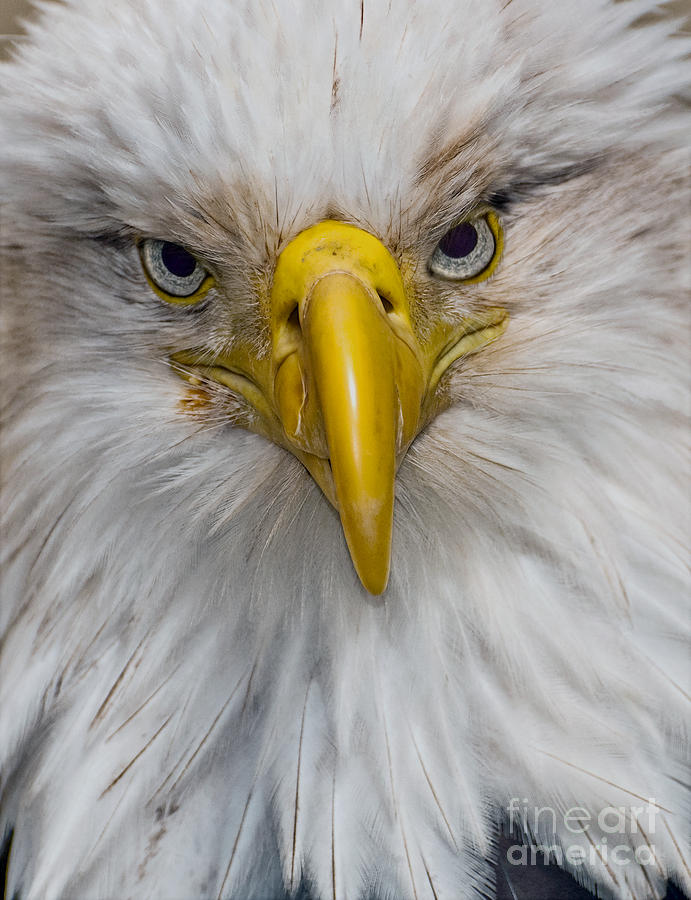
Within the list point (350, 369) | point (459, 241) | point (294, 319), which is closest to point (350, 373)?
point (350, 369)

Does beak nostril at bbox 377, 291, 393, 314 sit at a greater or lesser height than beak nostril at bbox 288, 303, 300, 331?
greater

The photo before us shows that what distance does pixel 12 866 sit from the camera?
86cm

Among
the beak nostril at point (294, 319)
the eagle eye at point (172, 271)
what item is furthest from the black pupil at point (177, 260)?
the beak nostril at point (294, 319)

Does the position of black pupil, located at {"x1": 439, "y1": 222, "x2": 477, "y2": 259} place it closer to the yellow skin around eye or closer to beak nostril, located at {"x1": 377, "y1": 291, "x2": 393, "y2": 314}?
beak nostril, located at {"x1": 377, "y1": 291, "x2": 393, "y2": 314}

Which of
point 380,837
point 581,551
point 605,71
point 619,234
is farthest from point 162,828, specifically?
point 605,71

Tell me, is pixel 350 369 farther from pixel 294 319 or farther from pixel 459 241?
pixel 459 241

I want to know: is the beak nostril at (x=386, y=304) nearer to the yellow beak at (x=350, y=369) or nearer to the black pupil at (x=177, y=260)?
the yellow beak at (x=350, y=369)

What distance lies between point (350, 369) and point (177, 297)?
235mm

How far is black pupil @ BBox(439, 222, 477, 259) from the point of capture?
2.50ft

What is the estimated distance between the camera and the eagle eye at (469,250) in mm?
762

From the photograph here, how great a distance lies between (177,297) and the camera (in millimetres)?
782

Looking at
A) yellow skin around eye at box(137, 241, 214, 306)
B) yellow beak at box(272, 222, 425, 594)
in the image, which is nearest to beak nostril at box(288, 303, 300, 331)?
yellow beak at box(272, 222, 425, 594)

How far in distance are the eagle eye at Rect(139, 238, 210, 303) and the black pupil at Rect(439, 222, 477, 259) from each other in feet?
0.66

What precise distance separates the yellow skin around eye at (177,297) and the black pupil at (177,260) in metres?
0.02
